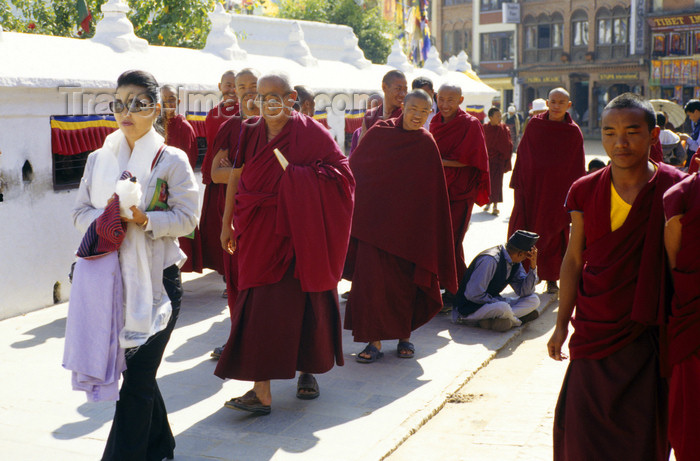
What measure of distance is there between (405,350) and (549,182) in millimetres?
2834

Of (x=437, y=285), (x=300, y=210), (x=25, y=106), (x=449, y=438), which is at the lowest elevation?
(x=449, y=438)

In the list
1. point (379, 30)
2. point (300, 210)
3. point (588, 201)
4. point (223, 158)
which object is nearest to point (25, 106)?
point (223, 158)

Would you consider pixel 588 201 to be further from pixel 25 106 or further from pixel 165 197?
pixel 25 106

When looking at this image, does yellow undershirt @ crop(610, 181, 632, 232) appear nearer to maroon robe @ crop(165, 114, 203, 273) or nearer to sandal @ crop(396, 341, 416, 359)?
sandal @ crop(396, 341, 416, 359)

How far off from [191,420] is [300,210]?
130 cm

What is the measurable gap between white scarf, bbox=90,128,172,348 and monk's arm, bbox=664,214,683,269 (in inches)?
80.2

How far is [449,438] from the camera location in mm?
4418

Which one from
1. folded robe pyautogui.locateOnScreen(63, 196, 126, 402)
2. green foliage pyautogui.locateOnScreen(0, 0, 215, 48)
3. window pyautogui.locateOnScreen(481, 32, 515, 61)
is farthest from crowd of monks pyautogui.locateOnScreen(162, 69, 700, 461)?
window pyautogui.locateOnScreen(481, 32, 515, 61)

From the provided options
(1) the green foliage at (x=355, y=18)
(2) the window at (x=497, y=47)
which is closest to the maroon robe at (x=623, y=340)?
(1) the green foliage at (x=355, y=18)

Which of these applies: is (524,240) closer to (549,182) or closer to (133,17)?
(549,182)

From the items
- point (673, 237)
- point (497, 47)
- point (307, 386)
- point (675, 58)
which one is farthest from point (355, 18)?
point (673, 237)

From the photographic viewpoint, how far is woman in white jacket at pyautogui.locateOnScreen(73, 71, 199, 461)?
11.0 feet

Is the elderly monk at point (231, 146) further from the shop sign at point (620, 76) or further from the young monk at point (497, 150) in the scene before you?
the shop sign at point (620, 76)

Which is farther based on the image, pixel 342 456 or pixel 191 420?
pixel 191 420
